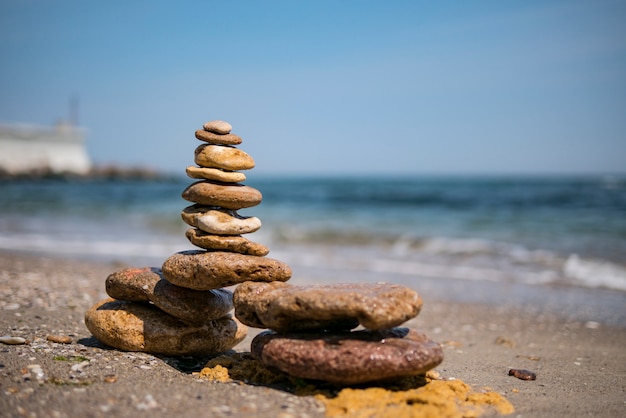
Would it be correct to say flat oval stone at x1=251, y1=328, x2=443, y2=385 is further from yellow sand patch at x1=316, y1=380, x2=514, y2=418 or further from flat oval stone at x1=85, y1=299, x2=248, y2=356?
flat oval stone at x1=85, y1=299, x2=248, y2=356

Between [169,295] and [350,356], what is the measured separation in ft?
7.47

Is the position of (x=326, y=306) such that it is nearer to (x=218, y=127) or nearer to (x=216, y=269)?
(x=216, y=269)

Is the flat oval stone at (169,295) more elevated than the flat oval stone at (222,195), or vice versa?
the flat oval stone at (222,195)

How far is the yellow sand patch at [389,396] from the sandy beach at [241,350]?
0.16 m

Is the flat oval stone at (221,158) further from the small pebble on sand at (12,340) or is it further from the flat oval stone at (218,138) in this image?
the small pebble on sand at (12,340)

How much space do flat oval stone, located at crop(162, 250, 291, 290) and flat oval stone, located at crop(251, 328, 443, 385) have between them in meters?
0.90

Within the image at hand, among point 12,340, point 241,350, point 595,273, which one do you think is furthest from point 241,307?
point 595,273

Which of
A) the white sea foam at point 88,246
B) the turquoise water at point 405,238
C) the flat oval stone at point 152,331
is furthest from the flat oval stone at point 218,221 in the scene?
the white sea foam at point 88,246

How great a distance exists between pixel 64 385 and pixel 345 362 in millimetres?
2451

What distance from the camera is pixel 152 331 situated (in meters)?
5.99

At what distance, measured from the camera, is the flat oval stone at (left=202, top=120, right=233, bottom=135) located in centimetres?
610

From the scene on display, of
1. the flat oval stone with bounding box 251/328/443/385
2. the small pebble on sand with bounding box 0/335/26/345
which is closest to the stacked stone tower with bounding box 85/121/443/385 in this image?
the flat oval stone with bounding box 251/328/443/385

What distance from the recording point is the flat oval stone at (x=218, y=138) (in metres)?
6.09

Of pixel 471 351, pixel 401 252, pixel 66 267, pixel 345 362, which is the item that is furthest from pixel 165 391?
pixel 401 252
